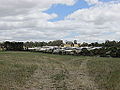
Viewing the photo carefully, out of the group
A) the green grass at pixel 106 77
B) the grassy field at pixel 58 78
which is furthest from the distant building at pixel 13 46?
the green grass at pixel 106 77

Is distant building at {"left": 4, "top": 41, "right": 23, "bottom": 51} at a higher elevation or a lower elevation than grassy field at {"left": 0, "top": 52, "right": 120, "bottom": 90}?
higher

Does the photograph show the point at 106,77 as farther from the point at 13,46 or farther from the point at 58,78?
the point at 13,46

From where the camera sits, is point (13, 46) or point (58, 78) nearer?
point (58, 78)

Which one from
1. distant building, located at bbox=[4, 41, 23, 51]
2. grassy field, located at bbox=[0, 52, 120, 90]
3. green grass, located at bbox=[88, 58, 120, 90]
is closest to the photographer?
grassy field, located at bbox=[0, 52, 120, 90]

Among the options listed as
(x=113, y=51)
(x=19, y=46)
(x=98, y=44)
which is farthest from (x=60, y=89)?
(x=98, y=44)


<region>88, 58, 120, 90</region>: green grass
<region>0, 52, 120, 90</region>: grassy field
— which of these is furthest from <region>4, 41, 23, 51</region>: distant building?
<region>88, 58, 120, 90</region>: green grass

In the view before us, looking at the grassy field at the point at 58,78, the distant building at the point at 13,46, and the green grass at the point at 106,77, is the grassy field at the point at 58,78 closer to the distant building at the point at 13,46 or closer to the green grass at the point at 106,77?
the green grass at the point at 106,77

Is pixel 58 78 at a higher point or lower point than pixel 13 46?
lower

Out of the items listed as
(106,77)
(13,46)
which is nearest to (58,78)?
(106,77)

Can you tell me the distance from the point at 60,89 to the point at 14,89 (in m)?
2.74

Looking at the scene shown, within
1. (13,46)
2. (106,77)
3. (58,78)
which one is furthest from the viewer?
(13,46)

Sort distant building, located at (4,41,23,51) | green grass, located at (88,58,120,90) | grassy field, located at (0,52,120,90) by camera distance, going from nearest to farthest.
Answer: grassy field, located at (0,52,120,90) < green grass, located at (88,58,120,90) < distant building, located at (4,41,23,51)

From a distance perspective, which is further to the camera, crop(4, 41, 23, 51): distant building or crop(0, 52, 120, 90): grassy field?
crop(4, 41, 23, 51): distant building

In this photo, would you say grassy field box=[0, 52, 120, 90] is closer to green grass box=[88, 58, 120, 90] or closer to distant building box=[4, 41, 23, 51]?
green grass box=[88, 58, 120, 90]
